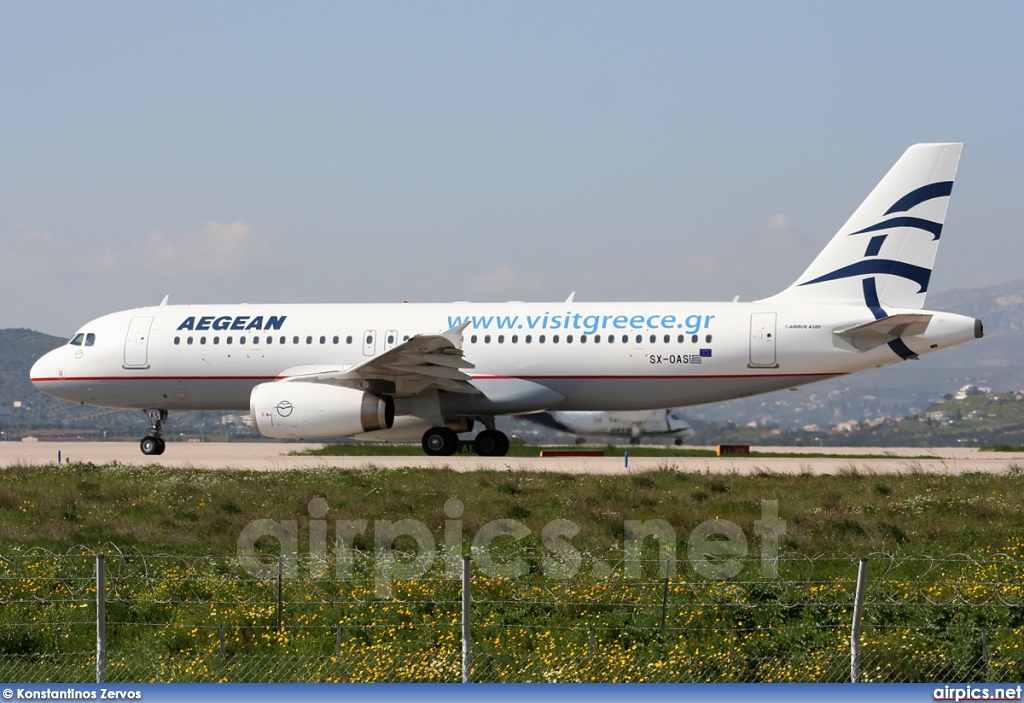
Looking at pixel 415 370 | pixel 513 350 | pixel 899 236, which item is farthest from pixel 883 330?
pixel 415 370

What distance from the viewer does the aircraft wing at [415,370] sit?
28.9 meters

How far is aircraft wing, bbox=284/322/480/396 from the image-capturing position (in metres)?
28.9

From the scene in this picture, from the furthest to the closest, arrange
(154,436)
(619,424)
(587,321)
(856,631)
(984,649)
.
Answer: (619,424) < (154,436) < (587,321) < (984,649) < (856,631)

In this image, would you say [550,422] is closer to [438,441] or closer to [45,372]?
[438,441]

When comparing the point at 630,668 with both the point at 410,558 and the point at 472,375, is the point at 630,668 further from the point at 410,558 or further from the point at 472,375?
the point at 472,375

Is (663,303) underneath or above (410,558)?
above

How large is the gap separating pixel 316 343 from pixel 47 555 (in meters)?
15.5

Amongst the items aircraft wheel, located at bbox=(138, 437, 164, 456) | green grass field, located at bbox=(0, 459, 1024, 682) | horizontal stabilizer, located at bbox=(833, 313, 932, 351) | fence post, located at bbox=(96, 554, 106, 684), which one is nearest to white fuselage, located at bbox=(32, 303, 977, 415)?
horizontal stabilizer, located at bbox=(833, 313, 932, 351)

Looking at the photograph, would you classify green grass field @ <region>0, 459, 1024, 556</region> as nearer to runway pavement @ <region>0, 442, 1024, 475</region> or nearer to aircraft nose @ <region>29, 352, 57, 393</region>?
runway pavement @ <region>0, 442, 1024, 475</region>

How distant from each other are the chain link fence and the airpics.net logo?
104 millimetres

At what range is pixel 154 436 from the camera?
3500 centimetres

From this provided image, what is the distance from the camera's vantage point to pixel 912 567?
16016 mm

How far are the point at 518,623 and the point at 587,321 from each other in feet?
57.1

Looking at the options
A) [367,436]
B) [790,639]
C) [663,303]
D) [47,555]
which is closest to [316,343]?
[367,436]
